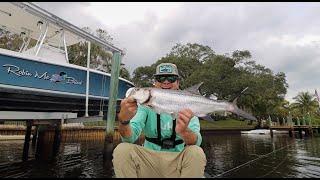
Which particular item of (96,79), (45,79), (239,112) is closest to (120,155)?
(239,112)

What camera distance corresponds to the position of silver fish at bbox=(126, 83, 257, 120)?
412cm

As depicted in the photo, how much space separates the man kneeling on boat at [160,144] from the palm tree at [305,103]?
71.1 meters

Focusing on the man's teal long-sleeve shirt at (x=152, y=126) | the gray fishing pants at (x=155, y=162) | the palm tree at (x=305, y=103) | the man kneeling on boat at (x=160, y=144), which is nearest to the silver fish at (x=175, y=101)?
the man kneeling on boat at (x=160, y=144)

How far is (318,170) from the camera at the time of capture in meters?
12.1

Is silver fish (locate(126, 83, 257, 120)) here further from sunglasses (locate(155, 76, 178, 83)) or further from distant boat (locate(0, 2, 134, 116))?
distant boat (locate(0, 2, 134, 116))

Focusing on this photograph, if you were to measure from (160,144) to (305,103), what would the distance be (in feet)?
241

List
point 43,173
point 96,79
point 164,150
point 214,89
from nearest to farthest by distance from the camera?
point 164,150
point 43,173
point 96,79
point 214,89

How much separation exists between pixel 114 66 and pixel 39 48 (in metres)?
3.03

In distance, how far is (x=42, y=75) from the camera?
39.5ft

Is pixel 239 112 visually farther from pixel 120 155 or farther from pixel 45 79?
pixel 45 79

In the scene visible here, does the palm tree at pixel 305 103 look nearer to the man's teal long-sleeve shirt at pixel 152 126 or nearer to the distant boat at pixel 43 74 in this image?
the distant boat at pixel 43 74

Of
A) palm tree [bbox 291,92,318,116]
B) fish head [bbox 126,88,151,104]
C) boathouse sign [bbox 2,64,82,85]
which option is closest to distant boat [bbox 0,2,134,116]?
boathouse sign [bbox 2,64,82,85]

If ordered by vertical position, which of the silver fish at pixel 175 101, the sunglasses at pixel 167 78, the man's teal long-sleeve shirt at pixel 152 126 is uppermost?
the sunglasses at pixel 167 78

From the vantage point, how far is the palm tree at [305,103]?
229 feet
